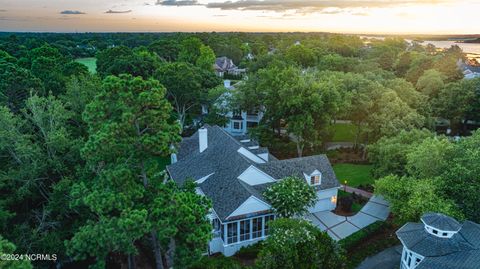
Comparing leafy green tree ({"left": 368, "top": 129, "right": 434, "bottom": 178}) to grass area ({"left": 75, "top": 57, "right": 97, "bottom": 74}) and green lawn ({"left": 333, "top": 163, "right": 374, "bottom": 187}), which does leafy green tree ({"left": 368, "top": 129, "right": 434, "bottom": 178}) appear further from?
grass area ({"left": 75, "top": 57, "right": 97, "bottom": 74})

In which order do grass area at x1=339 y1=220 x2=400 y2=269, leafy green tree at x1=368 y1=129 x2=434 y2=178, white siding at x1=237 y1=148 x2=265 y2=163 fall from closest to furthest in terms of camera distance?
1. grass area at x1=339 y1=220 x2=400 y2=269
2. leafy green tree at x1=368 y1=129 x2=434 y2=178
3. white siding at x1=237 y1=148 x2=265 y2=163

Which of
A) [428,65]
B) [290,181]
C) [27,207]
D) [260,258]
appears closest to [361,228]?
[290,181]

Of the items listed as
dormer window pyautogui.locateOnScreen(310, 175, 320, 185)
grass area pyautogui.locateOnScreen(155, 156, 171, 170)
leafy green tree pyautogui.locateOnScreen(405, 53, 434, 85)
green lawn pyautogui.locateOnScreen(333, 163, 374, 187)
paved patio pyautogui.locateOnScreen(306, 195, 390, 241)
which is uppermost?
leafy green tree pyautogui.locateOnScreen(405, 53, 434, 85)

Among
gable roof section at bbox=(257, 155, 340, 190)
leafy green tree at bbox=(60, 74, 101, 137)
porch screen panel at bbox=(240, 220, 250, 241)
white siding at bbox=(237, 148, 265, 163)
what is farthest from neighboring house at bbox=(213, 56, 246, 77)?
porch screen panel at bbox=(240, 220, 250, 241)

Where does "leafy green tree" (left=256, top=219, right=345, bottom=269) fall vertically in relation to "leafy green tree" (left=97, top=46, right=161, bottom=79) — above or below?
below

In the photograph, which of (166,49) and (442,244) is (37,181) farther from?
(166,49)

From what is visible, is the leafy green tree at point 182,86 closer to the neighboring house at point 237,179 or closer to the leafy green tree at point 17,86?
the neighboring house at point 237,179
